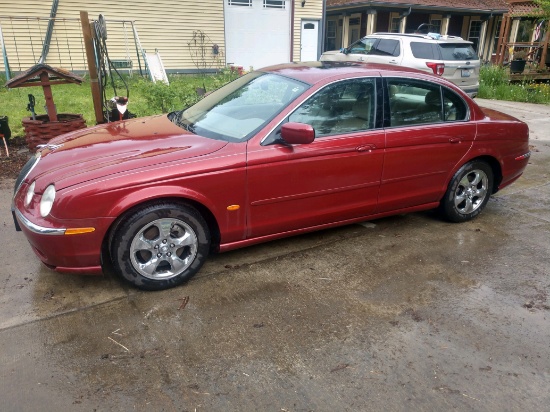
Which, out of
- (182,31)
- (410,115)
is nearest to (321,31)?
(182,31)

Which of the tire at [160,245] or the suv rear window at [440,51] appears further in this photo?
the suv rear window at [440,51]

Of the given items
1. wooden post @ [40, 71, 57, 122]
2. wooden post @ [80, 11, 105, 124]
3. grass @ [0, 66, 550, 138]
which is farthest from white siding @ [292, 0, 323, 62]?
wooden post @ [40, 71, 57, 122]

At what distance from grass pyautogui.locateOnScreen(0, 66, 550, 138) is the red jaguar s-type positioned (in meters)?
3.36

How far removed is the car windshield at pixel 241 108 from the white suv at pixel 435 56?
8.28 metres

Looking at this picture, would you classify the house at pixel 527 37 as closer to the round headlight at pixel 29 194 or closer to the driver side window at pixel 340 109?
the driver side window at pixel 340 109

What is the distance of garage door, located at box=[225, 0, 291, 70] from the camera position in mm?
17375

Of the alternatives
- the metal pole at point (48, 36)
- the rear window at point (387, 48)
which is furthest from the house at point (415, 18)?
the metal pole at point (48, 36)

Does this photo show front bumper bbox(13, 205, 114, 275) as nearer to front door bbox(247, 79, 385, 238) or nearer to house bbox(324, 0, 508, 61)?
front door bbox(247, 79, 385, 238)

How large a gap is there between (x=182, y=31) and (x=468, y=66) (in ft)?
31.1

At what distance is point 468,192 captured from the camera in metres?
4.84

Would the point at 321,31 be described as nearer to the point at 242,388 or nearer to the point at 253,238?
the point at 253,238

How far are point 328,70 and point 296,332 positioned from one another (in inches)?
90.7

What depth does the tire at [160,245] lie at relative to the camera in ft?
10.7

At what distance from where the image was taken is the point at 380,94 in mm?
4152
